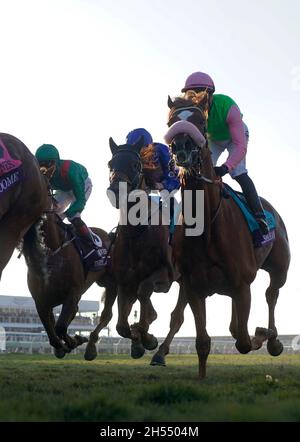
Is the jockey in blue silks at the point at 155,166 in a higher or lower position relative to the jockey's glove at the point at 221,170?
lower

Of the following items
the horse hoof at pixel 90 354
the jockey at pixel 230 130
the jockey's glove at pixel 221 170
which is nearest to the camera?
the jockey's glove at pixel 221 170

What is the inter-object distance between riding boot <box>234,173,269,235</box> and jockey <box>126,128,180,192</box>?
130cm

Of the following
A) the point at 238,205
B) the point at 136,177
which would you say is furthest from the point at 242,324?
the point at 136,177

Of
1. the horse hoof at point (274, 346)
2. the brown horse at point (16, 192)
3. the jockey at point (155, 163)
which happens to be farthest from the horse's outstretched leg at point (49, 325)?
the brown horse at point (16, 192)

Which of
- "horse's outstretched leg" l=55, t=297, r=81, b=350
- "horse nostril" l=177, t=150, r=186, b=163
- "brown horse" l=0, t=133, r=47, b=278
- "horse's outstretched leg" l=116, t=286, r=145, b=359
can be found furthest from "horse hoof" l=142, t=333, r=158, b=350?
"horse nostril" l=177, t=150, r=186, b=163

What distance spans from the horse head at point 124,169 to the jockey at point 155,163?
52 centimetres

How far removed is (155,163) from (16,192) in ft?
10.5

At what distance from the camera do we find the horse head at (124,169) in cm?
863

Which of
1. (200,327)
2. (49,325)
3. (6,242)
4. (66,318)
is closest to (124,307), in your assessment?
(66,318)

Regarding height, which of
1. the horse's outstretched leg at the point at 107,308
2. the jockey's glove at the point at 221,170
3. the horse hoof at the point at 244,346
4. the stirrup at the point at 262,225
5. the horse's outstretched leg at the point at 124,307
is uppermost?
the jockey's glove at the point at 221,170

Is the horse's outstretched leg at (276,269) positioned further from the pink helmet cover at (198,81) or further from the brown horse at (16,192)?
the brown horse at (16,192)

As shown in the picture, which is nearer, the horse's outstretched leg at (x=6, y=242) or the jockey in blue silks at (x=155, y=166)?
the horse's outstretched leg at (x=6, y=242)

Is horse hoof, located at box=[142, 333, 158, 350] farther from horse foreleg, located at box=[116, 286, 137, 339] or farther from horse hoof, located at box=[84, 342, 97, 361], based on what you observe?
horse hoof, located at box=[84, 342, 97, 361]

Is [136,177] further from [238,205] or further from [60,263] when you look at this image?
[60,263]
